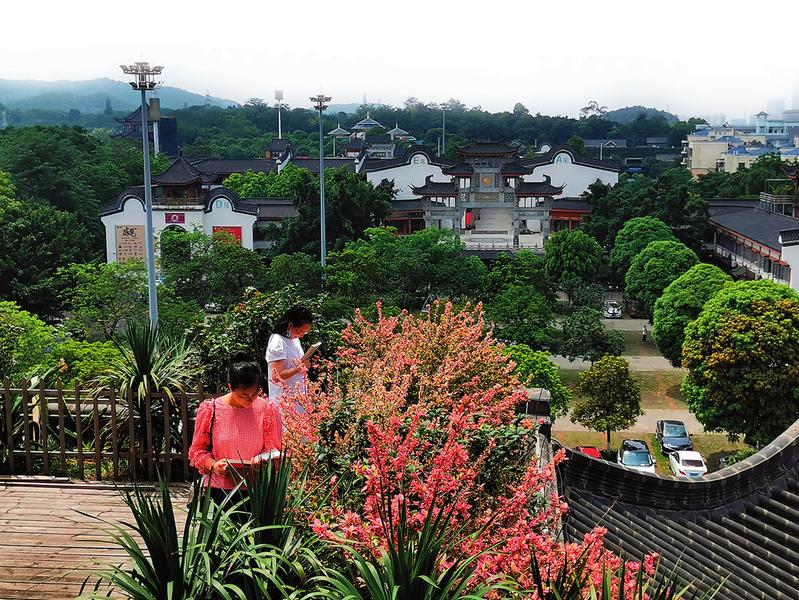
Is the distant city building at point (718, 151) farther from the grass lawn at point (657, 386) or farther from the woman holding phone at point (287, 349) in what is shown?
the woman holding phone at point (287, 349)

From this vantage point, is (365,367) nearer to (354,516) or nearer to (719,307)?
(354,516)

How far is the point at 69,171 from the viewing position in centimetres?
3856

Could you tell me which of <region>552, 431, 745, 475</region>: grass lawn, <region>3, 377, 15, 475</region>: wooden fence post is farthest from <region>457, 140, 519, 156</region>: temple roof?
<region>3, 377, 15, 475</region>: wooden fence post

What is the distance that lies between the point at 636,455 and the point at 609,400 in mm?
1728

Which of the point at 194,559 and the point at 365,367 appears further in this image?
the point at 365,367

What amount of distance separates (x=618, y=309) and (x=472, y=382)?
90.1 feet

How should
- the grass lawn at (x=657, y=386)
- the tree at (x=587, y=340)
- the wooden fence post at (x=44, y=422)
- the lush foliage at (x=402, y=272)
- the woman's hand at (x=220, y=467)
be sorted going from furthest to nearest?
the tree at (x=587, y=340) → the grass lawn at (x=657, y=386) → the lush foliage at (x=402, y=272) → the wooden fence post at (x=44, y=422) → the woman's hand at (x=220, y=467)

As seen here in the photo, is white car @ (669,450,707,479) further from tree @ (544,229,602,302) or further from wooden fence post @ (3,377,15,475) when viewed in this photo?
wooden fence post @ (3,377,15,475)

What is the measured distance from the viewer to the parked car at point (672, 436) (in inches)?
766

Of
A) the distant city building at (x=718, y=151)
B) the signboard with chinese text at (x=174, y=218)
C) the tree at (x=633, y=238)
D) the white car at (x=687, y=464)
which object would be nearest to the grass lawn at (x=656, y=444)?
the white car at (x=687, y=464)

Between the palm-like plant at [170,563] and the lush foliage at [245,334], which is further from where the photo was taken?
the lush foliage at [245,334]

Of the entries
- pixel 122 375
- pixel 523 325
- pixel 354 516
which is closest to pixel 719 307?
pixel 523 325

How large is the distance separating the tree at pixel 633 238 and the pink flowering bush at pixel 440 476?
2819cm

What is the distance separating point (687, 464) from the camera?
1792 cm
